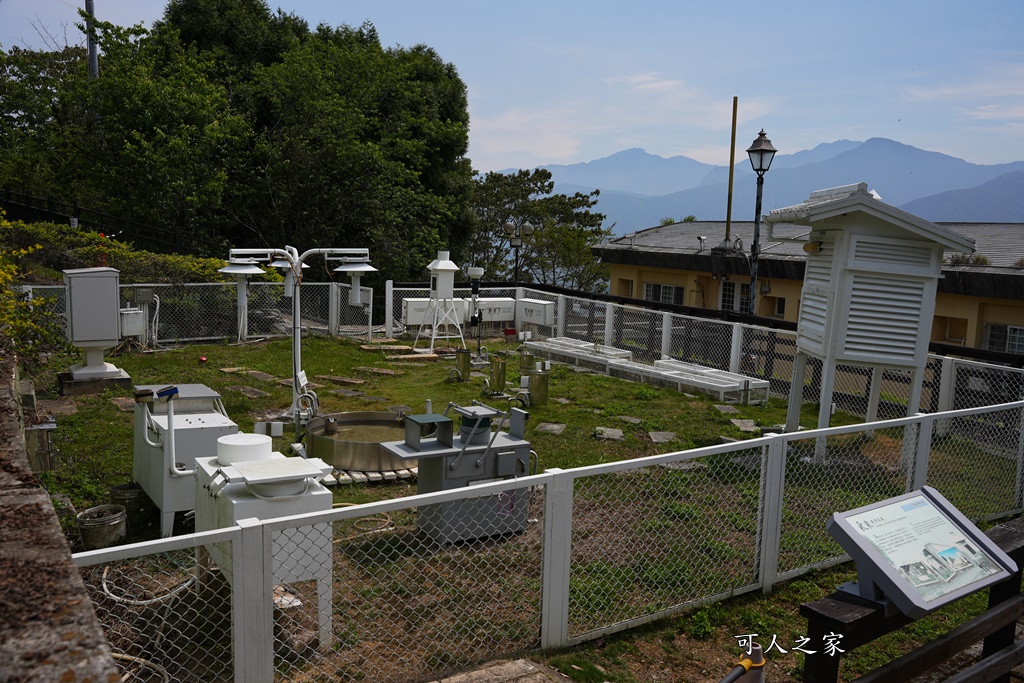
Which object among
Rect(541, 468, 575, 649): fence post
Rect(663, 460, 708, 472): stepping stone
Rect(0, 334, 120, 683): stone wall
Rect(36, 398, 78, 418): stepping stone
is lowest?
Rect(36, 398, 78, 418): stepping stone

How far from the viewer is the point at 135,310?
15414mm

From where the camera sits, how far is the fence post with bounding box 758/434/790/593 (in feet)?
19.4

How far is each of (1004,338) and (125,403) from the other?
52.6ft

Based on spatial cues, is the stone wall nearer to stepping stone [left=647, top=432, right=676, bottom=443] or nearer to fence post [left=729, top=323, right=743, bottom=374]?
stepping stone [left=647, top=432, right=676, bottom=443]

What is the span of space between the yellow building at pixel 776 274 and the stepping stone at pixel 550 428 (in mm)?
4160

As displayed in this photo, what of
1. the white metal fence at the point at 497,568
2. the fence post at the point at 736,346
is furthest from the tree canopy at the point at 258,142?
the white metal fence at the point at 497,568

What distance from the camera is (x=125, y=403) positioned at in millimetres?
11898

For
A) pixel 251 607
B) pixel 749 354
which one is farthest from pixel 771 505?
pixel 749 354

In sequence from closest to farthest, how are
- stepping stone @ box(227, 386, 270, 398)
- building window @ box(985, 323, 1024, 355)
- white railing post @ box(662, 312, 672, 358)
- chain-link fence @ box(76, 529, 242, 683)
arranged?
chain-link fence @ box(76, 529, 242, 683), stepping stone @ box(227, 386, 270, 398), building window @ box(985, 323, 1024, 355), white railing post @ box(662, 312, 672, 358)

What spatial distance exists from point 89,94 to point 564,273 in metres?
22.6

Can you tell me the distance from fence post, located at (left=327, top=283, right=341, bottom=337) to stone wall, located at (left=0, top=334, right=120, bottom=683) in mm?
15677

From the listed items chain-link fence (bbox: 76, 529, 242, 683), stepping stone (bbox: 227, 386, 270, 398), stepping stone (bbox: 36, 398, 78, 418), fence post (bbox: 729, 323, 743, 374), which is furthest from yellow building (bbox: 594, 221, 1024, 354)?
stepping stone (bbox: 36, 398, 78, 418)

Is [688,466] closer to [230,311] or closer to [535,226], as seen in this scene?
[230,311]

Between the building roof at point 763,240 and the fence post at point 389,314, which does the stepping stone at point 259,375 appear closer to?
the fence post at point 389,314
